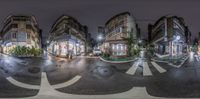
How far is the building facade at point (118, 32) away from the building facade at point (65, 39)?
350mm

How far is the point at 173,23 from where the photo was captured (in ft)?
13.5

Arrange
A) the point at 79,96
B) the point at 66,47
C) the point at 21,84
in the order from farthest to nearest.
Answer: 1. the point at 66,47
2. the point at 21,84
3. the point at 79,96

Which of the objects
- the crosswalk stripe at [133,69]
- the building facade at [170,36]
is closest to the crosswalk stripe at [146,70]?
the crosswalk stripe at [133,69]

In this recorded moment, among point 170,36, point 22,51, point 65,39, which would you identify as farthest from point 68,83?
point 170,36

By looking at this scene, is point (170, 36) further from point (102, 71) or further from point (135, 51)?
point (102, 71)

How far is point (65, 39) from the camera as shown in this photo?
13.7ft

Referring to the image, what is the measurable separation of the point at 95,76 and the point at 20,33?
1238 mm

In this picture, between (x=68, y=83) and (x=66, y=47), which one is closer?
(x=68, y=83)

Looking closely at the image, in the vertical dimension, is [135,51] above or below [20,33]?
below

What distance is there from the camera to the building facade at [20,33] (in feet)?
13.5

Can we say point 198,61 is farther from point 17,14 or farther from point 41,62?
point 17,14

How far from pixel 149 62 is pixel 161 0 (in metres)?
0.95

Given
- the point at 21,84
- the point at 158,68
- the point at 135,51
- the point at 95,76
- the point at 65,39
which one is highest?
the point at 65,39

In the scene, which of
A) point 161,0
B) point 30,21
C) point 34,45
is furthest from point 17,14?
point 161,0
